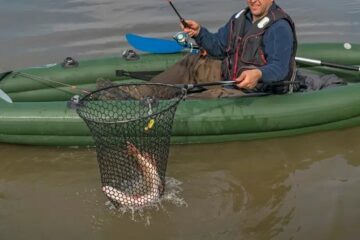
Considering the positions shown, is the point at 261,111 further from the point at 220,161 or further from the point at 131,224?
the point at 131,224

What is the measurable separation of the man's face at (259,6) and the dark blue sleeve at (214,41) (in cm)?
48

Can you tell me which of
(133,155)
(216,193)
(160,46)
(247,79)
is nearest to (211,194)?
(216,193)

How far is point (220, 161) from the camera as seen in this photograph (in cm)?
432

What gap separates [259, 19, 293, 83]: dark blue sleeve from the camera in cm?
399

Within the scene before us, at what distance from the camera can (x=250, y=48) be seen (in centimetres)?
432

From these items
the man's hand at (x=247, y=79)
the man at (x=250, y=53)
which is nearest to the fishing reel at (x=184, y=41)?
the man at (x=250, y=53)

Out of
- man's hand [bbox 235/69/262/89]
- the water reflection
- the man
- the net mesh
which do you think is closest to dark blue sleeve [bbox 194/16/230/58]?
the man

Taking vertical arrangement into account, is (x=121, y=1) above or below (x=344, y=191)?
above

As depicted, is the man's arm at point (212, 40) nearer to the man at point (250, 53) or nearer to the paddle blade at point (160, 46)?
the man at point (250, 53)

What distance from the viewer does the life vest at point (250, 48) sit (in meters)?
4.21

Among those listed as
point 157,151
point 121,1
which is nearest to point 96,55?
point 121,1

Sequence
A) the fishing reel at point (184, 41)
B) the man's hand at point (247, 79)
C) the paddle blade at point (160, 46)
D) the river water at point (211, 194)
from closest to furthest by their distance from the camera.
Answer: the river water at point (211, 194), the man's hand at point (247, 79), the fishing reel at point (184, 41), the paddle blade at point (160, 46)

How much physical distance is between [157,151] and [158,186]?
0.79 feet

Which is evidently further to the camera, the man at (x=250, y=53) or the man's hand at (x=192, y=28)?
the man's hand at (x=192, y=28)
